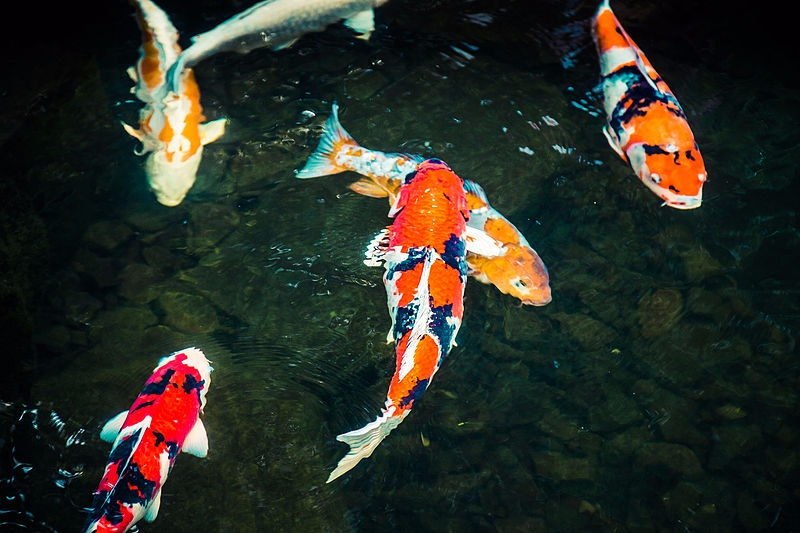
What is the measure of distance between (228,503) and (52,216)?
2496 millimetres

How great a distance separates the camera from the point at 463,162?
4.58 m

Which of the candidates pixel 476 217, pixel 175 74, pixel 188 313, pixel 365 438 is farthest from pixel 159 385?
pixel 175 74

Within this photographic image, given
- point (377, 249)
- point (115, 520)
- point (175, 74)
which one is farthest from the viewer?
point (175, 74)

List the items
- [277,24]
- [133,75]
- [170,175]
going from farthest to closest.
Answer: [277,24]
[133,75]
[170,175]

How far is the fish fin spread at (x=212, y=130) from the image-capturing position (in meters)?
4.74

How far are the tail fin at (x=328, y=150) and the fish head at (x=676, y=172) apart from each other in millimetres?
1974

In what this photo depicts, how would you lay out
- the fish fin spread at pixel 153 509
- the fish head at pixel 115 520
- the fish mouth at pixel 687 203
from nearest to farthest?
the fish head at pixel 115 520 → the fish fin spread at pixel 153 509 → the fish mouth at pixel 687 203

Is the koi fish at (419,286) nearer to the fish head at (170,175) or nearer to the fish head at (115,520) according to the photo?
the fish head at (115,520)

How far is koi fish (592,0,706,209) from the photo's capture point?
394cm

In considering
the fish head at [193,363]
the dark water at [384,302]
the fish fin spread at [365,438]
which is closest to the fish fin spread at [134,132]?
the dark water at [384,302]

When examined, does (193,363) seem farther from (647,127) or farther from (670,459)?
(647,127)

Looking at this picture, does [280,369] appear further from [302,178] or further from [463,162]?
[463,162]

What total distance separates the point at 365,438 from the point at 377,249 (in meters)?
1.35

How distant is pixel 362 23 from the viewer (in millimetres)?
5434
